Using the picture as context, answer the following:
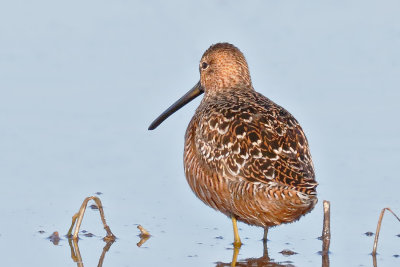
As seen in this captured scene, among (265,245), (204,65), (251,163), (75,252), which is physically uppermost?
(204,65)

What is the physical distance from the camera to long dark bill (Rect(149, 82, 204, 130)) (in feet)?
27.7

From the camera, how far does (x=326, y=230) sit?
644 centimetres

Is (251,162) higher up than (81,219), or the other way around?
(251,162)

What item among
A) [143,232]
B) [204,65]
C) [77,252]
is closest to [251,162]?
[143,232]

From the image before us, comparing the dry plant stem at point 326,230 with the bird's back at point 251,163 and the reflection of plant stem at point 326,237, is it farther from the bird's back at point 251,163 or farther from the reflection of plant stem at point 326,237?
the bird's back at point 251,163

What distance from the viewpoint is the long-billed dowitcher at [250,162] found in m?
6.45

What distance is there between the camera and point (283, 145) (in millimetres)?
6652

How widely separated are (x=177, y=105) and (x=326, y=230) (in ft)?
7.92

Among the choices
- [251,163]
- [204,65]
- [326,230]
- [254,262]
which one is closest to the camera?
[326,230]

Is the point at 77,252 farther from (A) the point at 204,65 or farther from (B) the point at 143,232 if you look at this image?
(A) the point at 204,65

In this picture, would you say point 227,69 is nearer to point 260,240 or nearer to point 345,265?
point 260,240

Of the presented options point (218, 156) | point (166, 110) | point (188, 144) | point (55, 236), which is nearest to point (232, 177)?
point (218, 156)

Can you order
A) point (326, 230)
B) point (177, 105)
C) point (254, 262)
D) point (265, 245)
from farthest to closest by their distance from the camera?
1. point (177, 105)
2. point (265, 245)
3. point (254, 262)
4. point (326, 230)

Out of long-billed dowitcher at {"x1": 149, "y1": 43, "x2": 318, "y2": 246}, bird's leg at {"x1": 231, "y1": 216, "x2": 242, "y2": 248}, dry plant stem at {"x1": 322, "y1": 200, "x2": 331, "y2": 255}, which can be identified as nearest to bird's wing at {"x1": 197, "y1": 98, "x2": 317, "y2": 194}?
long-billed dowitcher at {"x1": 149, "y1": 43, "x2": 318, "y2": 246}
